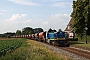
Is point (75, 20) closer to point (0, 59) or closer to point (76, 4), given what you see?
point (76, 4)

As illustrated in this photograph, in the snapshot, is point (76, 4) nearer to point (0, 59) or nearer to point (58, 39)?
point (58, 39)

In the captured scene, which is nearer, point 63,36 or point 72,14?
point 63,36

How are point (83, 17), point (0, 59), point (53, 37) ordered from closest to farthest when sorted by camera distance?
point (0, 59), point (53, 37), point (83, 17)

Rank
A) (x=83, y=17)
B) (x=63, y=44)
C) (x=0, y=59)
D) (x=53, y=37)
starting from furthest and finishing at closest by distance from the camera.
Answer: (x=83, y=17) < (x=53, y=37) < (x=63, y=44) < (x=0, y=59)


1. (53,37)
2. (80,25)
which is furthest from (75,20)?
(53,37)

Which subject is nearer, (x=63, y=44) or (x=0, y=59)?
(x=0, y=59)

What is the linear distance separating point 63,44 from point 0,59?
120 feet

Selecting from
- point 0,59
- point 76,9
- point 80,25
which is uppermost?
point 76,9

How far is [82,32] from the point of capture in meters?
68.2

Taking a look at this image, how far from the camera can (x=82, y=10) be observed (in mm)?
68500

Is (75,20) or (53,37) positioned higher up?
(75,20)

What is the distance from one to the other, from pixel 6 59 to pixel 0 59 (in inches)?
16.0

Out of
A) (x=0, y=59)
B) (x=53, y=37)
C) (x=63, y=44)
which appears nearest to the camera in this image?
(x=0, y=59)

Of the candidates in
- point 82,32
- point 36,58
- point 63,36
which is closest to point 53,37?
point 63,36
